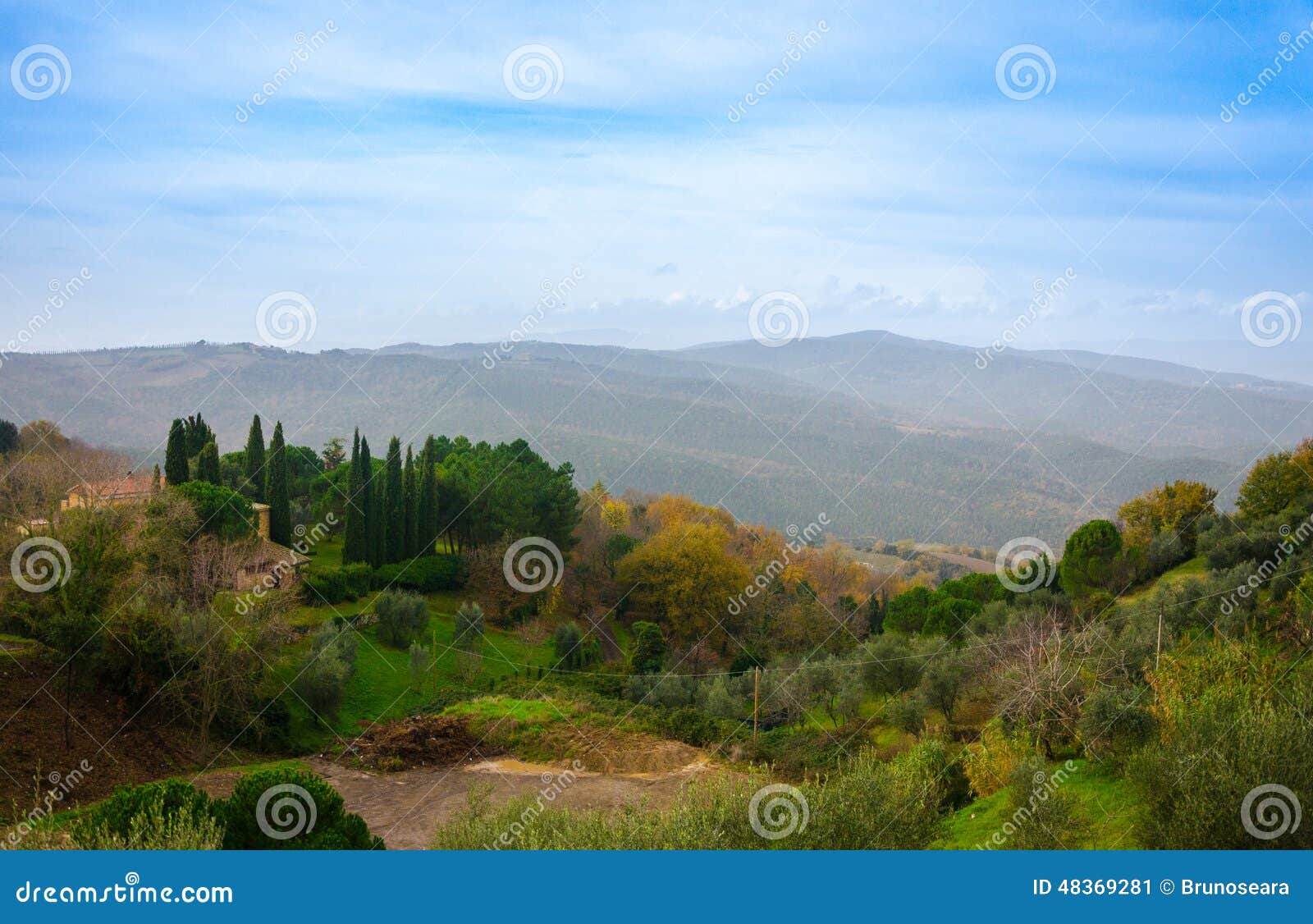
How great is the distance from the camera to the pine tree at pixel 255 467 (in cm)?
3903

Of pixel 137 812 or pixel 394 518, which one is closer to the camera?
pixel 137 812

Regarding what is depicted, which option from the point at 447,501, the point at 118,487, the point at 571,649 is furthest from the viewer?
the point at 447,501

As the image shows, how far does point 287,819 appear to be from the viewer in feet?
44.3

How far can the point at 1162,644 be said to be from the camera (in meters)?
27.3

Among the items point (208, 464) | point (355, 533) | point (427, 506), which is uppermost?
point (208, 464)

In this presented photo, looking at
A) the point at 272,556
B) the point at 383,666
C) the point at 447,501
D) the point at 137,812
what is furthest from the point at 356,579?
the point at 137,812

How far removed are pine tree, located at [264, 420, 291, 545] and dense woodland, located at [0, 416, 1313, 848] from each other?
141mm

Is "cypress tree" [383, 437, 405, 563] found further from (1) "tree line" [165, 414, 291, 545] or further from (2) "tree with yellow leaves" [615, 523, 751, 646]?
(2) "tree with yellow leaves" [615, 523, 751, 646]

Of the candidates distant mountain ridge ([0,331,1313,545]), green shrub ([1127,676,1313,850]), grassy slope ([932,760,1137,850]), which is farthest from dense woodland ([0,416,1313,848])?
distant mountain ridge ([0,331,1313,545])

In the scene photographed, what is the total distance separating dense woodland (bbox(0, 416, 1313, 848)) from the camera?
579 inches

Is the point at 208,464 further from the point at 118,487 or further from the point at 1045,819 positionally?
the point at 1045,819

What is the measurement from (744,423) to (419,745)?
8682cm

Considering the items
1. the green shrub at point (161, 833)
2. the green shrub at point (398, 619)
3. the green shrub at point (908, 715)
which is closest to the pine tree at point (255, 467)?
the green shrub at point (398, 619)

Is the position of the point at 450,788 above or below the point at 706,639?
below
